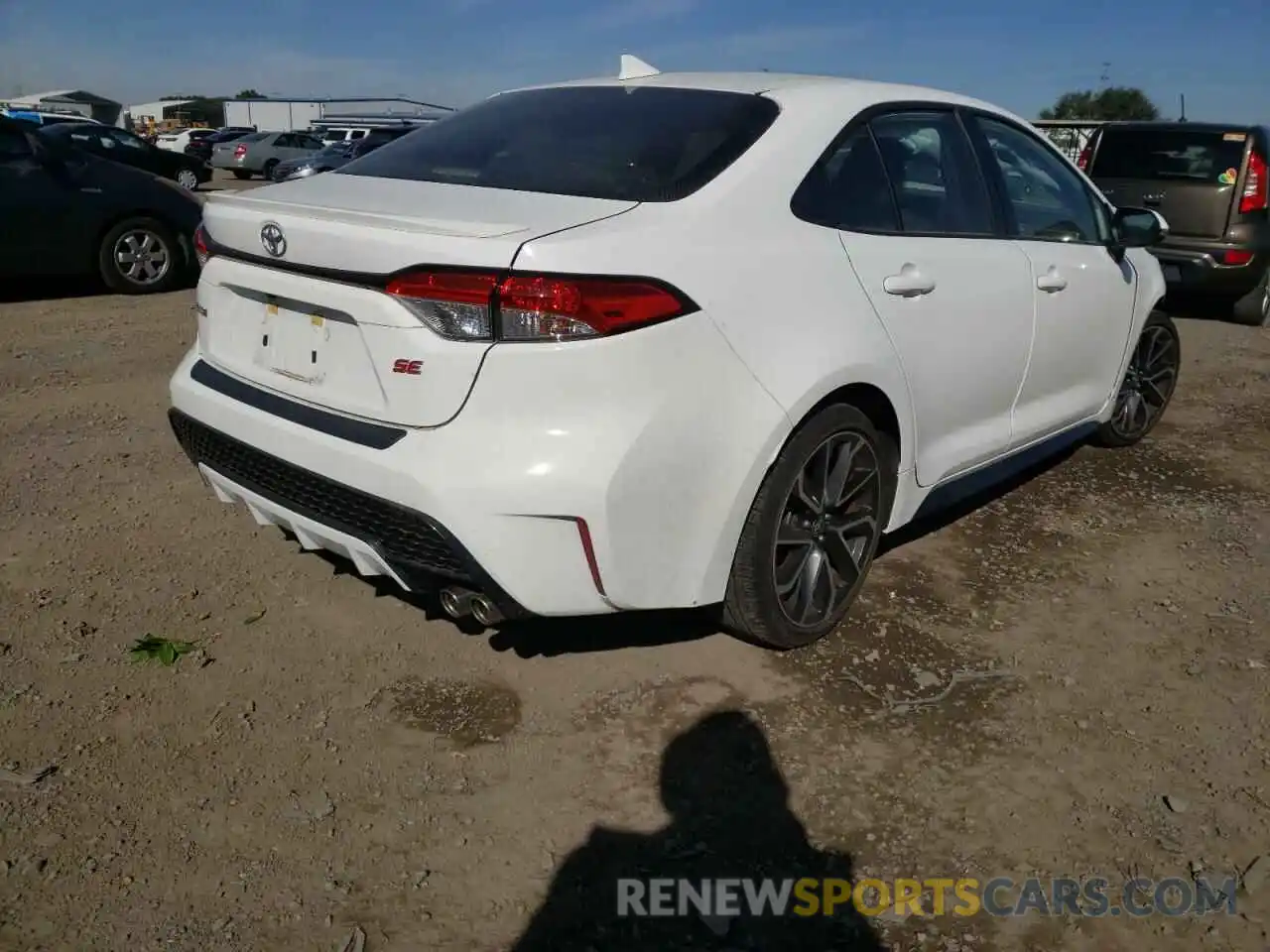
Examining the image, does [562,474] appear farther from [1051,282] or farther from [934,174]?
[1051,282]

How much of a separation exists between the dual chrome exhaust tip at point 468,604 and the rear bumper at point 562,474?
0.14 ft

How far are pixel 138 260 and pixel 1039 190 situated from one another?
6.88 meters

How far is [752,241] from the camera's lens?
105 inches

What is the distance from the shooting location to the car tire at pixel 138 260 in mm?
8102

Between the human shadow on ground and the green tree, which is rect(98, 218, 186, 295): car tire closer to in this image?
the human shadow on ground

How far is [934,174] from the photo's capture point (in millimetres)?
3492

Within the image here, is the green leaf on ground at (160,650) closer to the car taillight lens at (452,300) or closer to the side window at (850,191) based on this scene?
the car taillight lens at (452,300)

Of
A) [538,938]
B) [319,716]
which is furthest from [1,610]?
[538,938]

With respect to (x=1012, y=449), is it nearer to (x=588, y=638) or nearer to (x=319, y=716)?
(x=588, y=638)

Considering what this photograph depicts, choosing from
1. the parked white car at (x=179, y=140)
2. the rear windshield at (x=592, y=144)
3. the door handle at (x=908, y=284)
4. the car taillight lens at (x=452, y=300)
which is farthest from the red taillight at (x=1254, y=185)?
the parked white car at (x=179, y=140)

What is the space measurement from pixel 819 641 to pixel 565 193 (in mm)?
1576

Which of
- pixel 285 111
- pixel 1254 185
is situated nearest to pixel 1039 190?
pixel 1254 185

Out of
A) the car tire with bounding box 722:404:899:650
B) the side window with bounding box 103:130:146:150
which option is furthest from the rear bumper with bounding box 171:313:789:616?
the side window with bounding box 103:130:146:150

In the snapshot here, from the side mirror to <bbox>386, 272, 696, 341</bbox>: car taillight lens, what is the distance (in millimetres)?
2946
